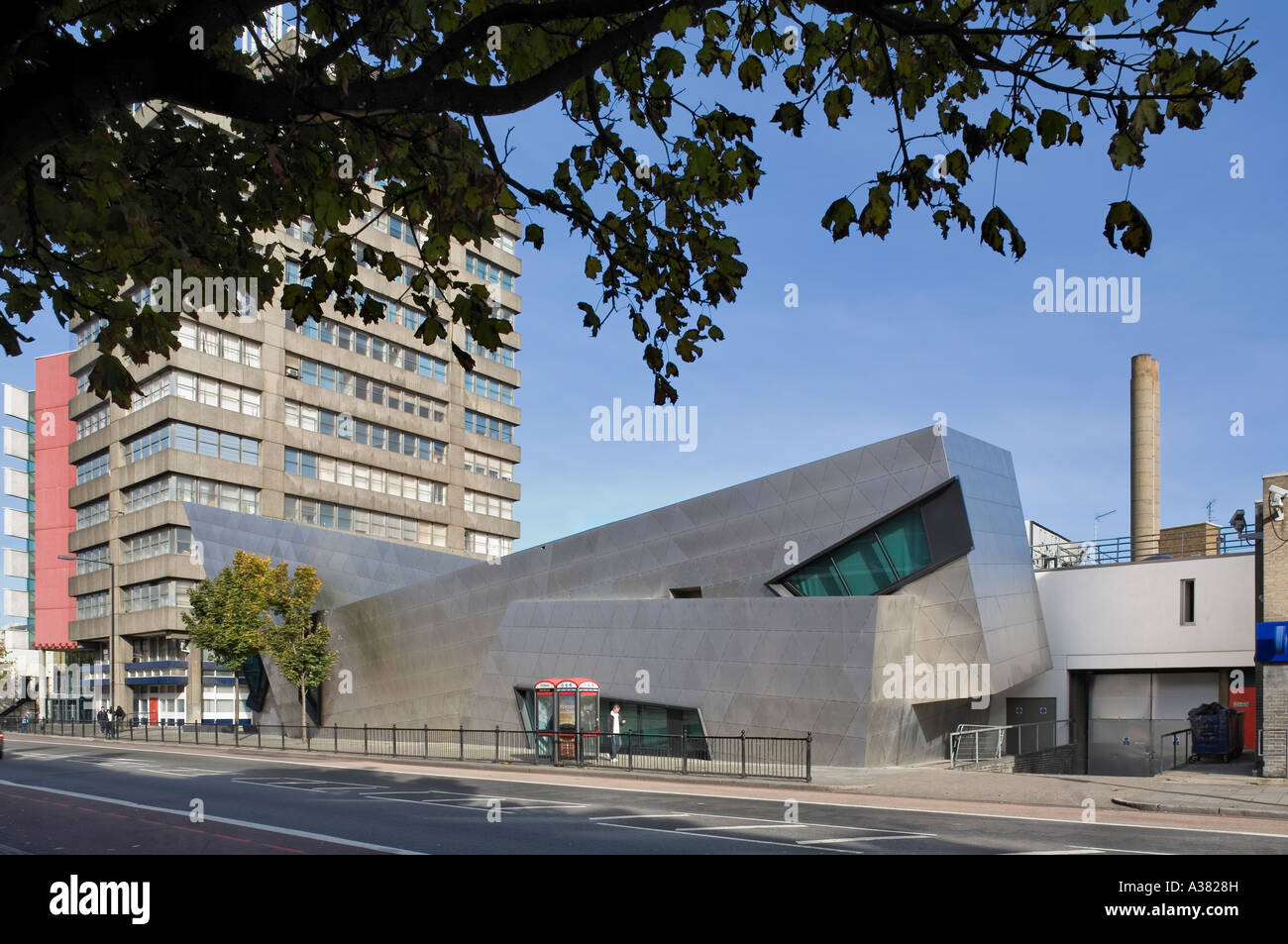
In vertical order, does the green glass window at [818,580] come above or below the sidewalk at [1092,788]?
above

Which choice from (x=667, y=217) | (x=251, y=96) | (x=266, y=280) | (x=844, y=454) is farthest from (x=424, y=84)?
(x=844, y=454)

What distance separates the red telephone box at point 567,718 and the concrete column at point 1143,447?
26688mm

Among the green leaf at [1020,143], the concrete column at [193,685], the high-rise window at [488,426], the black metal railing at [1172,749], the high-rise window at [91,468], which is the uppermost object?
the high-rise window at [488,426]

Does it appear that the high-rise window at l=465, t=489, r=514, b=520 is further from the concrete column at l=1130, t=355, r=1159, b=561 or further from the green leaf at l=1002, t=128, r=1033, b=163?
the green leaf at l=1002, t=128, r=1033, b=163

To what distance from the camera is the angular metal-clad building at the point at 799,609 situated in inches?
1112

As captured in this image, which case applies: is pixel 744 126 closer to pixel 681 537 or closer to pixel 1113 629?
pixel 681 537

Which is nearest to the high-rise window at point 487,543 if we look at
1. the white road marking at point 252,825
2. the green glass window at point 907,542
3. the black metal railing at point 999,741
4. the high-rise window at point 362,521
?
the high-rise window at point 362,521

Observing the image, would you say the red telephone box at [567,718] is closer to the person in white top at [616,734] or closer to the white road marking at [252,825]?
the person in white top at [616,734]

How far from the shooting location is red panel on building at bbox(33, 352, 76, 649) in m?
84.5

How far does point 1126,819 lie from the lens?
56.3 ft
